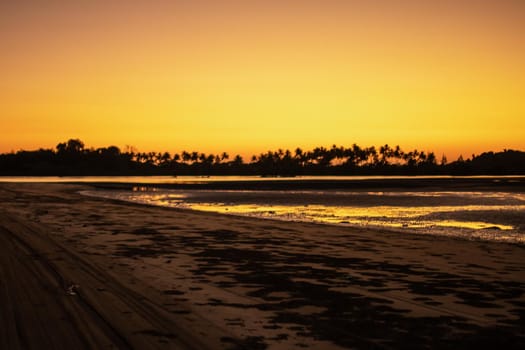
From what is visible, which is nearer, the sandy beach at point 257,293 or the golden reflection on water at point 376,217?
the sandy beach at point 257,293

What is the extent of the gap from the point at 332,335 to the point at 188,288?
13.7ft

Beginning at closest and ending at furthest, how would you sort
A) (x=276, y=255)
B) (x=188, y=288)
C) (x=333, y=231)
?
(x=188, y=288), (x=276, y=255), (x=333, y=231)

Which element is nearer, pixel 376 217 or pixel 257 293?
pixel 257 293

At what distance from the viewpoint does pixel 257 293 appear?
35.4 ft

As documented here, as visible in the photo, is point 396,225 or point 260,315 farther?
point 396,225

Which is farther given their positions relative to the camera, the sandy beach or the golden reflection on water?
the golden reflection on water

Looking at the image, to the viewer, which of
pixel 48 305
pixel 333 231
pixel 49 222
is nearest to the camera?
pixel 48 305

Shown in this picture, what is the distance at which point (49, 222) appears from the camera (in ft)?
84.6

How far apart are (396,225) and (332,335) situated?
1994cm

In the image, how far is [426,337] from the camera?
7.77m

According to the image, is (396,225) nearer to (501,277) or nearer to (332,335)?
(501,277)

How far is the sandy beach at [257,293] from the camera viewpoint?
7672mm

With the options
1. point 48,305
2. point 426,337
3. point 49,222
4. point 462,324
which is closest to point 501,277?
point 462,324

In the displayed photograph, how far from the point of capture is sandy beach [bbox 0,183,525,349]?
302 inches
